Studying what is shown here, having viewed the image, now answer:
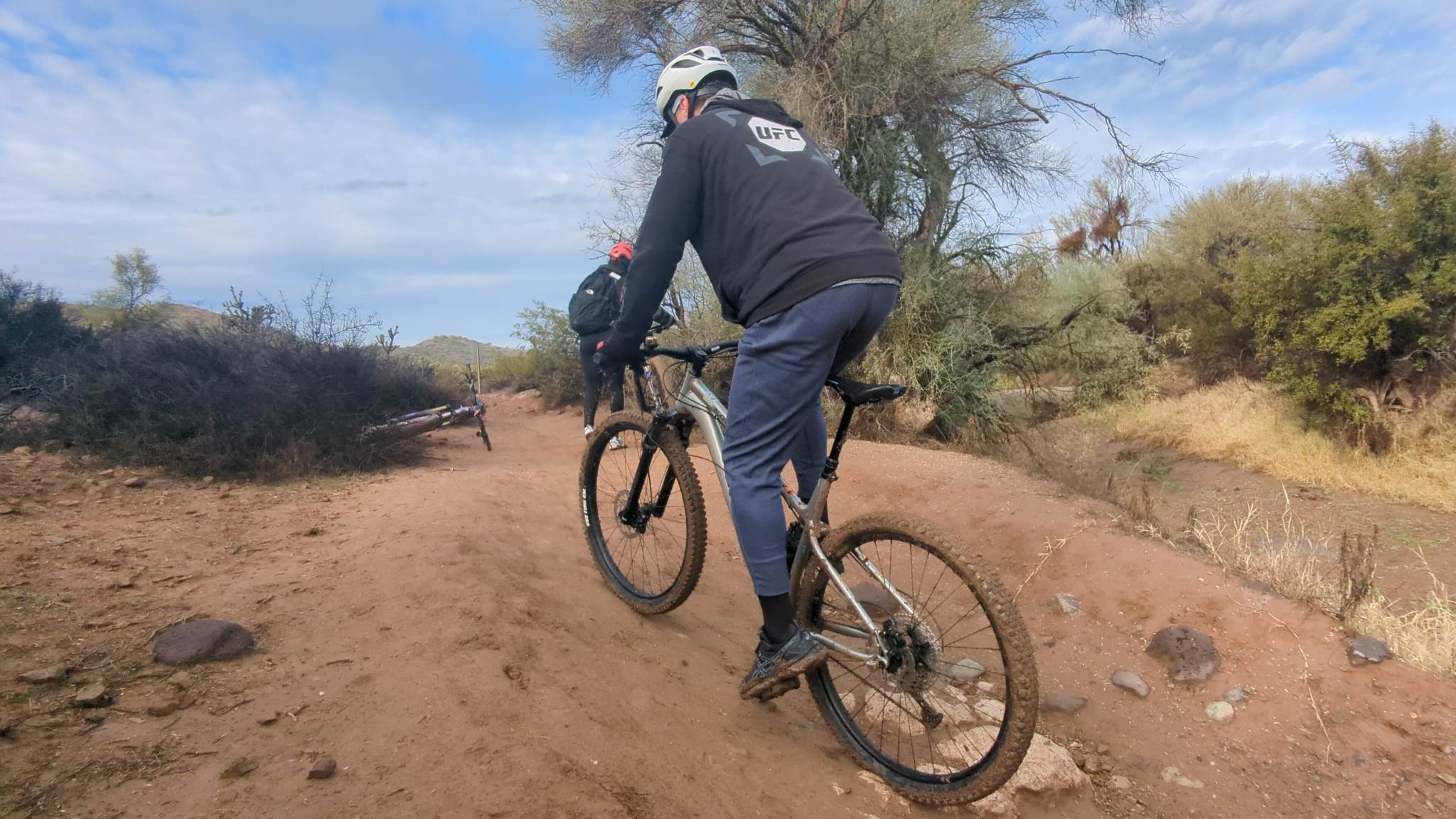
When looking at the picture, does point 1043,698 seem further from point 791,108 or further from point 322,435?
point 791,108

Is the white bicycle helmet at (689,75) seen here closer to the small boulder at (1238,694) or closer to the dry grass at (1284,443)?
the small boulder at (1238,694)

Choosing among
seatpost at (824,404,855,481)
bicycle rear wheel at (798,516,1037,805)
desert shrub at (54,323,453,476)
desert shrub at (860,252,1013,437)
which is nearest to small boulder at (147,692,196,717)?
bicycle rear wheel at (798,516,1037,805)

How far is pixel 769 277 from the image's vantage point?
2422 millimetres

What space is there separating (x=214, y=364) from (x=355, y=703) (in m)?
5.21

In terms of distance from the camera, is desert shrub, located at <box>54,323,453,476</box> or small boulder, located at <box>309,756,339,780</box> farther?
desert shrub, located at <box>54,323,453,476</box>

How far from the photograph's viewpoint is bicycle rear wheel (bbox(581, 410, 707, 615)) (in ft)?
10.7

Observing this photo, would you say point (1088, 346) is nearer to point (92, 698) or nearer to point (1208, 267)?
point (1208, 267)

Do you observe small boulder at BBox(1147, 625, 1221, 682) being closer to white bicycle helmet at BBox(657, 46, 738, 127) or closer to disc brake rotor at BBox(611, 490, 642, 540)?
disc brake rotor at BBox(611, 490, 642, 540)

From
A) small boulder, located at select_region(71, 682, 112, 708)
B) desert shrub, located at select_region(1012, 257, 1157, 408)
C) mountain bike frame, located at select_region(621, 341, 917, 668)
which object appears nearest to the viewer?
small boulder, located at select_region(71, 682, 112, 708)

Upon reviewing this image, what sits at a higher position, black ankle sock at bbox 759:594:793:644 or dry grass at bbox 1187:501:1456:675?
black ankle sock at bbox 759:594:793:644

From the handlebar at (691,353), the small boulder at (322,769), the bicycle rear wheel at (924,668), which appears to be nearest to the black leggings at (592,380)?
the handlebar at (691,353)

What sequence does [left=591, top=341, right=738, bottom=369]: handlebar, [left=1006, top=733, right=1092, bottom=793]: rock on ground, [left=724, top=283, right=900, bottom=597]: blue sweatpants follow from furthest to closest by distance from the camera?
[left=591, top=341, right=738, bottom=369]: handlebar, [left=1006, top=733, right=1092, bottom=793]: rock on ground, [left=724, top=283, right=900, bottom=597]: blue sweatpants

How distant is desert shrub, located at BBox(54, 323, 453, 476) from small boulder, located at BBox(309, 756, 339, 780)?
4.16 metres

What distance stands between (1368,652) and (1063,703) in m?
1.36
